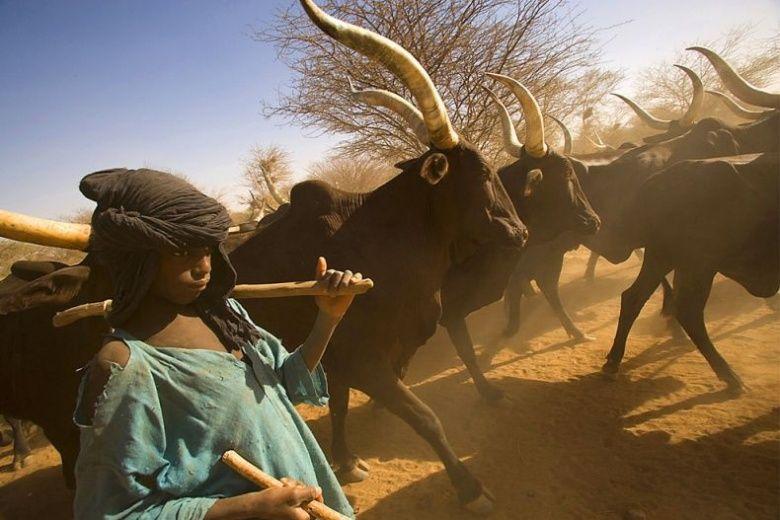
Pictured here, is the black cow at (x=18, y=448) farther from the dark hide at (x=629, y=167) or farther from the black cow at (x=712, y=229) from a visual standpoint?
the black cow at (x=712, y=229)

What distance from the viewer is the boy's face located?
1.39 metres

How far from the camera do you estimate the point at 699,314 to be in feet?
14.4

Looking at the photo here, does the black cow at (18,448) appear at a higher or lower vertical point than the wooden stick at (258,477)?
lower

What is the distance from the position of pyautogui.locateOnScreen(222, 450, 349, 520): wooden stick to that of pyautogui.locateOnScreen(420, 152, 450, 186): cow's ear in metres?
2.17

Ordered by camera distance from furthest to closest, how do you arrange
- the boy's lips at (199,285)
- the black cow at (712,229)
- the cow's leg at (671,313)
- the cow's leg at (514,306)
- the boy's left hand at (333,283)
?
the cow's leg at (514,306)
the cow's leg at (671,313)
the black cow at (712,229)
the boy's left hand at (333,283)
the boy's lips at (199,285)

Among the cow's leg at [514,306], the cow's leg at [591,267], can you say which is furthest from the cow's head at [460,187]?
the cow's leg at [591,267]

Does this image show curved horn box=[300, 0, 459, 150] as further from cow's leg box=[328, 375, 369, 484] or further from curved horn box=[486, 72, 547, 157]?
cow's leg box=[328, 375, 369, 484]

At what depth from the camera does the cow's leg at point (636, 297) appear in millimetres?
4832

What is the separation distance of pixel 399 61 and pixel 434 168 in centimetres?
76

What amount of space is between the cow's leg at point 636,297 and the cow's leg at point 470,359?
1517 millimetres

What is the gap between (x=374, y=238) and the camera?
3080 millimetres

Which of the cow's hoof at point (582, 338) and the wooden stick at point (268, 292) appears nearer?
the wooden stick at point (268, 292)

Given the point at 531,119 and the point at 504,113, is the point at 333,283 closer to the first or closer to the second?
the point at 531,119

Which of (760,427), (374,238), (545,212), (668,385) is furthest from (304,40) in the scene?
(760,427)
